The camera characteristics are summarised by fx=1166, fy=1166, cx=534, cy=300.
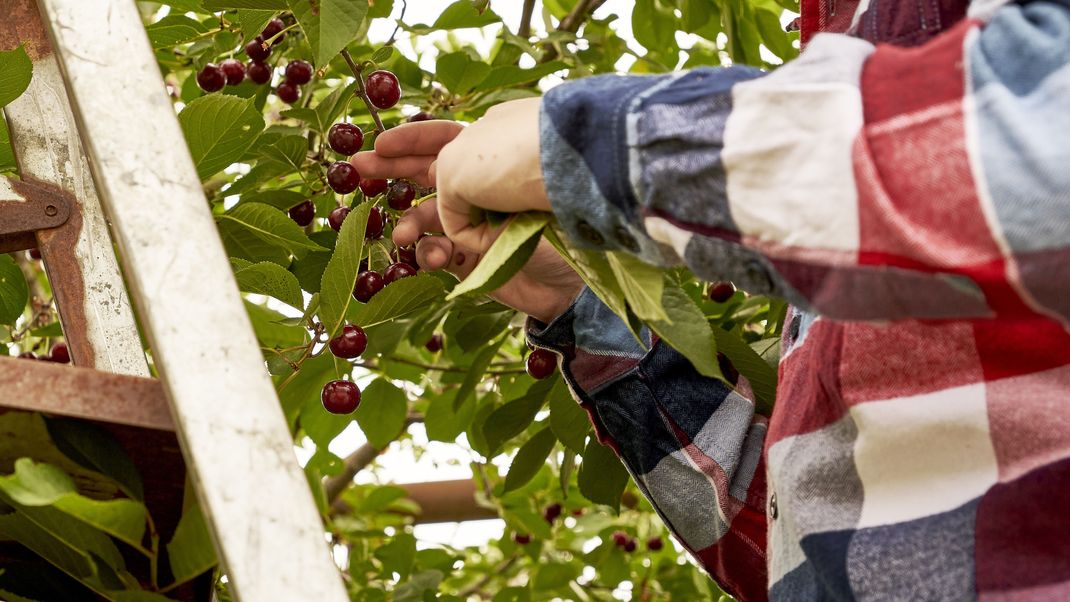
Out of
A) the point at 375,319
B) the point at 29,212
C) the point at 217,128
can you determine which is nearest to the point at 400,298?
the point at 375,319

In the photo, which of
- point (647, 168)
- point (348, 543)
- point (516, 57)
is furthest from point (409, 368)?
point (647, 168)

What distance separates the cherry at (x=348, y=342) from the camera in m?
1.29

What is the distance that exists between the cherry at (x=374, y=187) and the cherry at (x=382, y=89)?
0.15 metres

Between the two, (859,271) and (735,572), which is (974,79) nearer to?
(859,271)

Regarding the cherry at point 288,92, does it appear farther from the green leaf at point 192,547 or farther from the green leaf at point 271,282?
the green leaf at point 192,547

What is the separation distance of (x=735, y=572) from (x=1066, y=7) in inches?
29.1

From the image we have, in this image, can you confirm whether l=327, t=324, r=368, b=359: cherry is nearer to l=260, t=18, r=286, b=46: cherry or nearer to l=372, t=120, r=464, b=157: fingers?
l=372, t=120, r=464, b=157: fingers

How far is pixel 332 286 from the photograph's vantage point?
1.16 metres

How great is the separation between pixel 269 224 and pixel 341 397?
0.25 m

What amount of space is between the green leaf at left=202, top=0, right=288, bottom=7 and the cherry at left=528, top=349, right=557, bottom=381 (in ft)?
1.83

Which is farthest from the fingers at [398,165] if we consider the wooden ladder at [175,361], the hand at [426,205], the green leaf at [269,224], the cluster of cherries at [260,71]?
the cluster of cherries at [260,71]

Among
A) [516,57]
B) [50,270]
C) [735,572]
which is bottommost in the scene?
[735,572]

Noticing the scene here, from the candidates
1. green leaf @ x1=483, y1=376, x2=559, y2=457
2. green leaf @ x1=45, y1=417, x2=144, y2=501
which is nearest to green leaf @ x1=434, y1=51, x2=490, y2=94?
green leaf @ x1=483, y1=376, x2=559, y2=457

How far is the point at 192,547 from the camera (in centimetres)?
71
